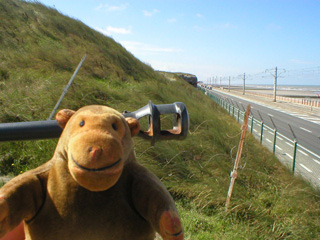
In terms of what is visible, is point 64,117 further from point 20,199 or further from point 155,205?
point 155,205

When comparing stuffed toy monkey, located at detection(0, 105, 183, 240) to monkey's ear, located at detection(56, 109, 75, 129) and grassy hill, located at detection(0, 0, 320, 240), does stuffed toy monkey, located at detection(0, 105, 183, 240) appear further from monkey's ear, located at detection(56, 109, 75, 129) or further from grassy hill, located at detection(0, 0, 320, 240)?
grassy hill, located at detection(0, 0, 320, 240)

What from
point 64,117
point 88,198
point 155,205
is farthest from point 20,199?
point 155,205

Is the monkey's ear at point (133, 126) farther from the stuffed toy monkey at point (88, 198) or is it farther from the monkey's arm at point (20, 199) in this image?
the monkey's arm at point (20, 199)

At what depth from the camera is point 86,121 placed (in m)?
0.99

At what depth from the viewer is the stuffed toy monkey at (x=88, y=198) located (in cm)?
93

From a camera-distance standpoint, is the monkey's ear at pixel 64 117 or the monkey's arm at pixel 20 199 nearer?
the monkey's arm at pixel 20 199

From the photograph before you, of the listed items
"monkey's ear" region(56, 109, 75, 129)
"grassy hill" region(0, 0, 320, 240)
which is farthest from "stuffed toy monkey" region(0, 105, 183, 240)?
"grassy hill" region(0, 0, 320, 240)

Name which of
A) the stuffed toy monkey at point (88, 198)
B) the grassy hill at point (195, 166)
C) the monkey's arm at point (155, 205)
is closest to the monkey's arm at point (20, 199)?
the stuffed toy monkey at point (88, 198)

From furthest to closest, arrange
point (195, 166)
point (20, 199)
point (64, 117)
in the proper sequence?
point (195, 166)
point (64, 117)
point (20, 199)

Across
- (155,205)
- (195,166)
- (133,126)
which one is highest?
(133,126)

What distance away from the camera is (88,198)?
1.02 metres

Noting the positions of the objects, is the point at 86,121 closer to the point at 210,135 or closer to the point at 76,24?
the point at 210,135

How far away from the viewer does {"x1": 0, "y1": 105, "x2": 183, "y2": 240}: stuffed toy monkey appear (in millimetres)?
927

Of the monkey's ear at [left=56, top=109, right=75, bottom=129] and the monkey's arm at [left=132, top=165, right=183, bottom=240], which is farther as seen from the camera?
the monkey's ear at [left=56, top=109, right=75, bottom=129]
